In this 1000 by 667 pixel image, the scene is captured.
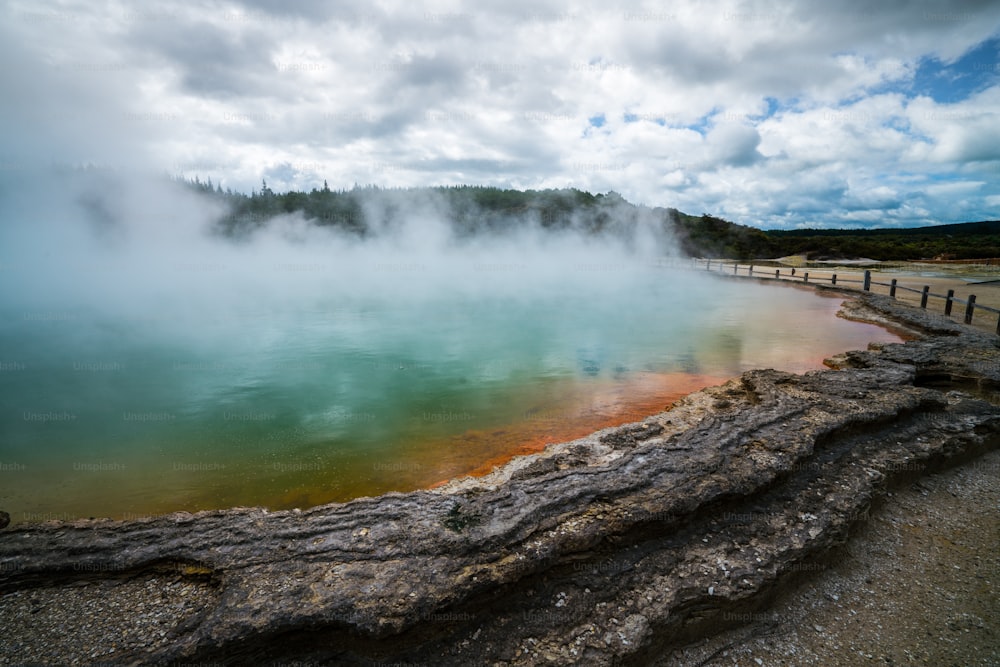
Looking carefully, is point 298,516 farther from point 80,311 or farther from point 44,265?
point 44,265

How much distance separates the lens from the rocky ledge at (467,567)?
1977 millimetres

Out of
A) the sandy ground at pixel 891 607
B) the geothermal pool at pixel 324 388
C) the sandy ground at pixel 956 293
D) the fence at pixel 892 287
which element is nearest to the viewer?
the sandy ground at pixel 891 607

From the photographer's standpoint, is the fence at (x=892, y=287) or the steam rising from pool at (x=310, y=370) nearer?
the steam rising from pool at (x=310, y=370)

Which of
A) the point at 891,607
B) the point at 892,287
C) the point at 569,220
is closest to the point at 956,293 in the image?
the point at 892,287

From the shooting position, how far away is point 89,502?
374 centimetres

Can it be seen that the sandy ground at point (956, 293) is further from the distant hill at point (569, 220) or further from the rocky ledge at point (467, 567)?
the distant hill at point (569, 220)

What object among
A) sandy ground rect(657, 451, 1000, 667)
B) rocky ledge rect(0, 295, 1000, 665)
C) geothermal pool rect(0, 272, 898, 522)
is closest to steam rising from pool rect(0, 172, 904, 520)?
geothermal pool rect(0, 272, 898, 522)

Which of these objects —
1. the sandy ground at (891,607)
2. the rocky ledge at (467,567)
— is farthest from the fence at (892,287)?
the rocky ledge at (467,567)

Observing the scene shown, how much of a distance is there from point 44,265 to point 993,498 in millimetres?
34655

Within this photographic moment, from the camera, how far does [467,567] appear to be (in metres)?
2.21

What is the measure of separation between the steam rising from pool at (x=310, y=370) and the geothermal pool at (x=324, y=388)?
0.03 meters

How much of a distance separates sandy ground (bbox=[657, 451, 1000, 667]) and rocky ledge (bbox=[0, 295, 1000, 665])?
110mm

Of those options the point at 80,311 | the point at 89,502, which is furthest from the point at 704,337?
the point at 80,311

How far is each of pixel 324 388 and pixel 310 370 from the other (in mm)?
1086
